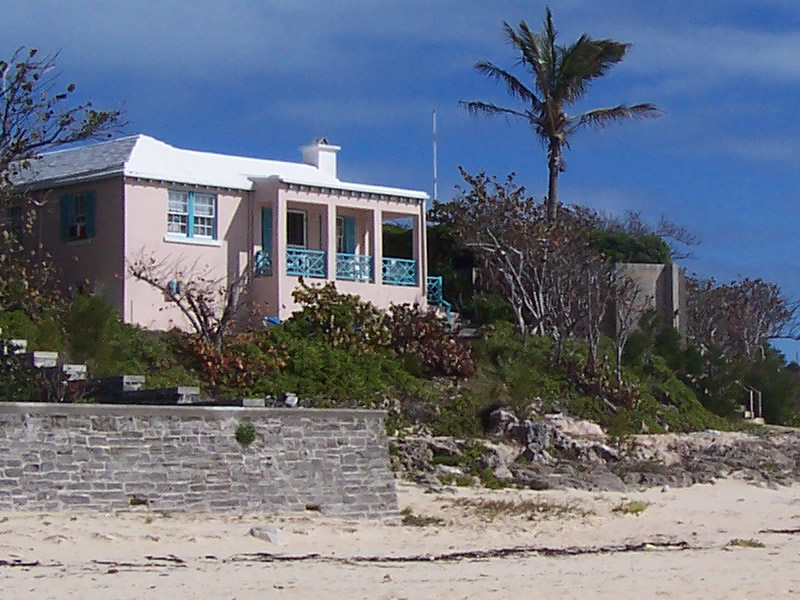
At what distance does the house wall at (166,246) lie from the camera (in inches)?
1138

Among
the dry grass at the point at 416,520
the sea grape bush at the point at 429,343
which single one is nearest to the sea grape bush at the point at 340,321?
the sea grape bush at the point at 429,343

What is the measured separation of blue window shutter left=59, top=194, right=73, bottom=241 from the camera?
30.3 metres

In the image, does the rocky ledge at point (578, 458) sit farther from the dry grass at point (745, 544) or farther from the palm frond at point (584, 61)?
the palm frond at point (584, 61)

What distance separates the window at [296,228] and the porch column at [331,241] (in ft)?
3.57

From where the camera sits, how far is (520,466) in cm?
2402

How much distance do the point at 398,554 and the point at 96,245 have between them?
14974 millimetres

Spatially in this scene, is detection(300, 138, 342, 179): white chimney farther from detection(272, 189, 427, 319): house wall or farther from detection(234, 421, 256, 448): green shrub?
detection(234, 421, 256, 448): green shrub

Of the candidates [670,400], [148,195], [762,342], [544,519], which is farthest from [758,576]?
[762,342]

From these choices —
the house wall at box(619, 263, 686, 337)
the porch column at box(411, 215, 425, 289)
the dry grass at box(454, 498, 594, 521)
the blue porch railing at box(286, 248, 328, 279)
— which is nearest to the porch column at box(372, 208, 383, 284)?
the porch column at box(411, 215, 425, 289)

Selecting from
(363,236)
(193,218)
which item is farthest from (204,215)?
(363,236)

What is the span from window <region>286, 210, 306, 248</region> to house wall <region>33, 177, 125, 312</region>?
4652mm

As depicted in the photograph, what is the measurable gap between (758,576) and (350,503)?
5.58 m

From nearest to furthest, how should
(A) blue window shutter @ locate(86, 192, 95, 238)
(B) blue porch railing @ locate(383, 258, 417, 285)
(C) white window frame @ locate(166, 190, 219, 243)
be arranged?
(A) blue window shutter @ locate(86, 192, 95, 238) < (C) white window frame @ locate(166, 190, 219, 243) < (B) blue porch railing @ locate(383, 258, 417, 285)

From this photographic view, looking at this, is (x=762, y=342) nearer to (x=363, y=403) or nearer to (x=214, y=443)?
(x=363, y=403)
